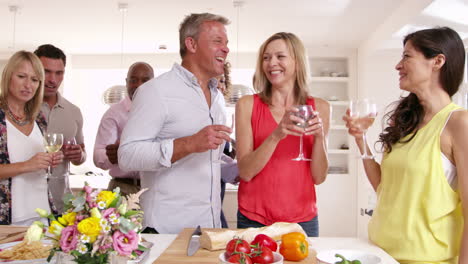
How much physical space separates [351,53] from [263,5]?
277cm

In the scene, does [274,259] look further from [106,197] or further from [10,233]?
[10,233]

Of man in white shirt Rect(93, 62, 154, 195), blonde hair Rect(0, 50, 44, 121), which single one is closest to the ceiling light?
Result: man in white shirt Rect(93, 62, 154, 195)

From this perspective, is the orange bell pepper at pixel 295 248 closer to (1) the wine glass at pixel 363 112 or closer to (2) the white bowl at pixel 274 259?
(2) the white bowl at pixel 274 259

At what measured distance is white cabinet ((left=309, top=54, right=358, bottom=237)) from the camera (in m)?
7.27

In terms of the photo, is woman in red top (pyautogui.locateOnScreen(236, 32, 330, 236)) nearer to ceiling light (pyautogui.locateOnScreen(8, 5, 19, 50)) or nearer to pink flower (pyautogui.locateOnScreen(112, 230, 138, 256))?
pink flower (pyautogui.locateOnScreen(112, 230, 138, 256))

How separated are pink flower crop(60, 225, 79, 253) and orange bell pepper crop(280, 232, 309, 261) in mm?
654

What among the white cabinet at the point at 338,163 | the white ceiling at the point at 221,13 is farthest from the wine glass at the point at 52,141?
the white cabinet at the point at 338,163

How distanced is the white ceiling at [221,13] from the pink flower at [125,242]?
12.0 ft

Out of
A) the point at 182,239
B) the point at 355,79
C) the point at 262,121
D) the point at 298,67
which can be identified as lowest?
the point at 182,239

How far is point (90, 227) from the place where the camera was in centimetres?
114

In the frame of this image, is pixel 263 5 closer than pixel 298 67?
No

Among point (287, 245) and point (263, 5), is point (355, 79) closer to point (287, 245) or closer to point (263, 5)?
point (263, 5)

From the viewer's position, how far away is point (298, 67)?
6.84 ft

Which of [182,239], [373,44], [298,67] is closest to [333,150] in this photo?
[373,44]
